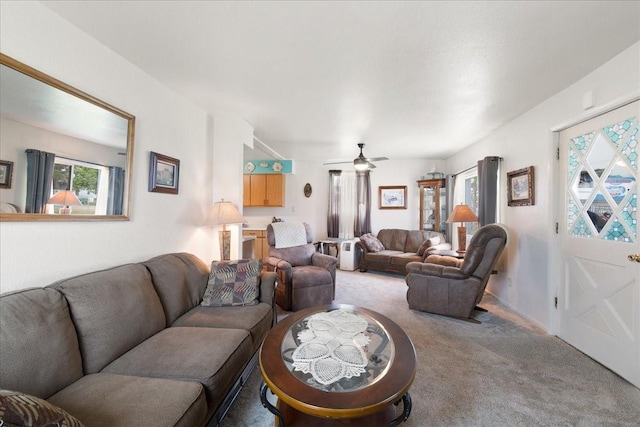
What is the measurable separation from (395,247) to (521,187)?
263 cm

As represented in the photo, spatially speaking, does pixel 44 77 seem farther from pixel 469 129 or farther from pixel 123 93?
pixel 469 129

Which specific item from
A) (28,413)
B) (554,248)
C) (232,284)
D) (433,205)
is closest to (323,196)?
(433,205)

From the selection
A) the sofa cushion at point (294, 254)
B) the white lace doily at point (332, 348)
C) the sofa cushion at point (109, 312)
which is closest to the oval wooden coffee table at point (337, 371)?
the white lace doily at point (332, 348)

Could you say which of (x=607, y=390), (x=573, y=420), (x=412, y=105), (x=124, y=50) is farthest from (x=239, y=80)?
(x=607, y=390)

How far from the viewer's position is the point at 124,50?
185cm

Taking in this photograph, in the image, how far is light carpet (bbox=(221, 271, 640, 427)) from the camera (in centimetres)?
150

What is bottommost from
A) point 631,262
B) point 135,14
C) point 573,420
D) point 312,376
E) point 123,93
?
point 573,420

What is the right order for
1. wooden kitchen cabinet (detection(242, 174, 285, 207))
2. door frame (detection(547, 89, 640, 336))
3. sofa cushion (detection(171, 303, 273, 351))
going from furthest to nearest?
wooden kitchen cabinet (detection(242, 174, 285, 207)) < door frame (detection(547, 89, 640, 336)) < sofa cushion (detection(171, 303, 273, 351))

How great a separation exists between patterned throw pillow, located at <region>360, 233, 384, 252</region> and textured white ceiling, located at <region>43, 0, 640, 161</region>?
273 cm

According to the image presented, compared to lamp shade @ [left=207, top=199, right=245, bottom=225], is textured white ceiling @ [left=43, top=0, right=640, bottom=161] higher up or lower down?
higher up

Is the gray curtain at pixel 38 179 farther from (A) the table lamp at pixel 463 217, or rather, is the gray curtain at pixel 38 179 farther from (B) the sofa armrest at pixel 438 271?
(A) the table lamp at pixel 463 217

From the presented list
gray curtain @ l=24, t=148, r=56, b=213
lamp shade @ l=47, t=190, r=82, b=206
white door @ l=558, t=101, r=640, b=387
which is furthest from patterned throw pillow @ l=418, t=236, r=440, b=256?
gray curtain @ l=24, t=148, r=56, b=213

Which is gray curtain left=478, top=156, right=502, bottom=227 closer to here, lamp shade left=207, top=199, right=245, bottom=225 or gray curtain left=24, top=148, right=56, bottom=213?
lamp shade left=207, top=199, right=245, bottom=225

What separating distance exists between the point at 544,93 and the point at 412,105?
1226 millimetres
